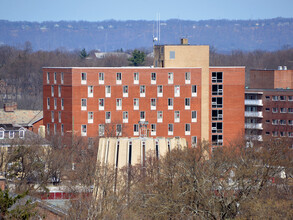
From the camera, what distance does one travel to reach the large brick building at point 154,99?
71438 millimetres

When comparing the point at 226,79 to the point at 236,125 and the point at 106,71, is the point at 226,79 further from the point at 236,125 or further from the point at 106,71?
the point at 106,71

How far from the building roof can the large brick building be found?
5.98 meters

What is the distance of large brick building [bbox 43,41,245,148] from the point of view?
2813 inches

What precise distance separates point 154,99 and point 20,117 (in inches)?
641

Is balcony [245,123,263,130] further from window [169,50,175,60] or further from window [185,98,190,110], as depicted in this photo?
window [169,50,175,60]

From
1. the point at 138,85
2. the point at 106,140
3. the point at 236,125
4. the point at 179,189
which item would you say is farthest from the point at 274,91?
the point at 179,189

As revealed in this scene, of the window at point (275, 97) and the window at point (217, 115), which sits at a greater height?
the window at point (275, 97)

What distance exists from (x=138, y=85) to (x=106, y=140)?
817 inches

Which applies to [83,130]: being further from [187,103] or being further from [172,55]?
[172,55]

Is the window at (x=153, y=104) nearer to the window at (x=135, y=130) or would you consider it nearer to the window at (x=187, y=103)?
the window at (x=135, y=130)

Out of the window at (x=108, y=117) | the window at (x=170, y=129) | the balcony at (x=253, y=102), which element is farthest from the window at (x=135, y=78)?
the balcony at (x=253, y=102)

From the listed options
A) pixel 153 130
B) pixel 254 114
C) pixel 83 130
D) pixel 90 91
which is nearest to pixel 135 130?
pixel 153 130

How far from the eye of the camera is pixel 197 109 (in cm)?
7338

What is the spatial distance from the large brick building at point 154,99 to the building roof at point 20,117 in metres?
5.98
